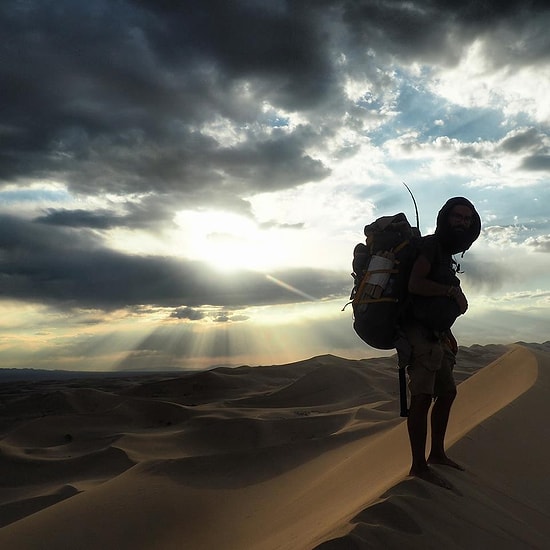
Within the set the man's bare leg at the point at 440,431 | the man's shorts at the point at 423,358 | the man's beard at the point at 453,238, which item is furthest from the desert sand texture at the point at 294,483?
the man's beard at the point at 453,238

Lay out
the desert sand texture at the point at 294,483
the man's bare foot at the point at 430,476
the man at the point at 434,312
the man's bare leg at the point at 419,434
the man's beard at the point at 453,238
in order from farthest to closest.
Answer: the man's beard at the point at 453,238 < the man at the point at 434,312 < the man's bare leg at the point at 419,434 < the man's bare foot at the point at 430,476 < the desert sand texture at the point at 294,483

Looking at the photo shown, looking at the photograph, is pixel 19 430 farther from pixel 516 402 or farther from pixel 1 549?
pixel 516 402

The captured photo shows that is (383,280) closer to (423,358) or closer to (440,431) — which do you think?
(423,358)

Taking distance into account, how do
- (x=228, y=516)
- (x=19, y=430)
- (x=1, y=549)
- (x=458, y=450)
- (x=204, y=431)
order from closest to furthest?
(x=458, y=450) < (x=1, y=549) < (x=228, y=516) < (x=204, y=431) < (x=19, y=430)

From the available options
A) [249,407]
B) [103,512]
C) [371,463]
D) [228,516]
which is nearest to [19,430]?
[249,407]

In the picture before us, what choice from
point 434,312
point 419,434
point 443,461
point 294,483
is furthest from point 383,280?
point 294,483

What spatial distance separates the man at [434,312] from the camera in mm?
3363

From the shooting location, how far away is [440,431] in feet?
11.9

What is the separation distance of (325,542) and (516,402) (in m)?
3.07

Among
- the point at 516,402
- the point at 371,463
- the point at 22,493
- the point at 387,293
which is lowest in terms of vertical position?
the point at 22,493

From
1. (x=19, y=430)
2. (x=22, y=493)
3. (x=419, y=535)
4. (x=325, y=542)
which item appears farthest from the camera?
(x=19, y=430)

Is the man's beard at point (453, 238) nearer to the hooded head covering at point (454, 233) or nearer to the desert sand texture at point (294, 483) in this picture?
the hooded head covering at point (454, 233)

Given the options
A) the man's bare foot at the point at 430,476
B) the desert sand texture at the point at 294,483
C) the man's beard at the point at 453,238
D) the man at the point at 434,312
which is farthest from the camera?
the man's beard at the point at 453,238

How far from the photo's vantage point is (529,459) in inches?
153
